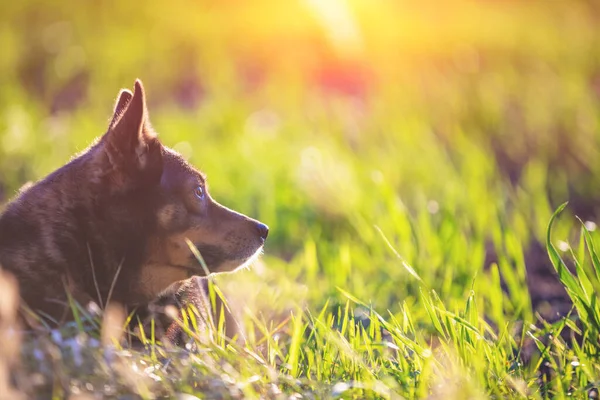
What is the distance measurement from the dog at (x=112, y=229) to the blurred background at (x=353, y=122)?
2.45ft

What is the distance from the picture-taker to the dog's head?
2.96 meters

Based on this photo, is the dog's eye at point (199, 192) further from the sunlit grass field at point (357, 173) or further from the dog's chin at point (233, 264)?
the sunlit grass field at point (357, 173)

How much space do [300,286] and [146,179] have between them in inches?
50.1

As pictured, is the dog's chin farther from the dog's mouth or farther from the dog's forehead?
the dog's forehead

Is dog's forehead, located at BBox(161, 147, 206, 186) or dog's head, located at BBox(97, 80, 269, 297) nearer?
dog's head, located at BBox(97, 80, 269, 297)

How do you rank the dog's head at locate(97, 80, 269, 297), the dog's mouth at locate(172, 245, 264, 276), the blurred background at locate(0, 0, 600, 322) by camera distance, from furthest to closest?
the blurred background at locate(0, 0, 600, 322) → the dog's mouth at locate(172, 245, 264, 276) → the dog's head at locate(97, 80, 269, 297)

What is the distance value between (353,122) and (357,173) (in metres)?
1.02

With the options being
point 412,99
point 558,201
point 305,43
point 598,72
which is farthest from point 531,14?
point 558,201

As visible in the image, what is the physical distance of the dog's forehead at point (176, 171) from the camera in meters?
3.18

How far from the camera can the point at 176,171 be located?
3229 mm

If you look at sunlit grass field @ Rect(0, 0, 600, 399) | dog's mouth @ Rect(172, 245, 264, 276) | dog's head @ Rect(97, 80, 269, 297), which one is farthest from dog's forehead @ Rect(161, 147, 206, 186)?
sunlit grass field @ Rect(0, 0, 600, 399)

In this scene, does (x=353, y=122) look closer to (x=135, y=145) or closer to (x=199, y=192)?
(x=199, y=192)

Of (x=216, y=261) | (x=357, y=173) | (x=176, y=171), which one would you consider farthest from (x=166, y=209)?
(x=357, y=173)

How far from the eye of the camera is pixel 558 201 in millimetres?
5379
